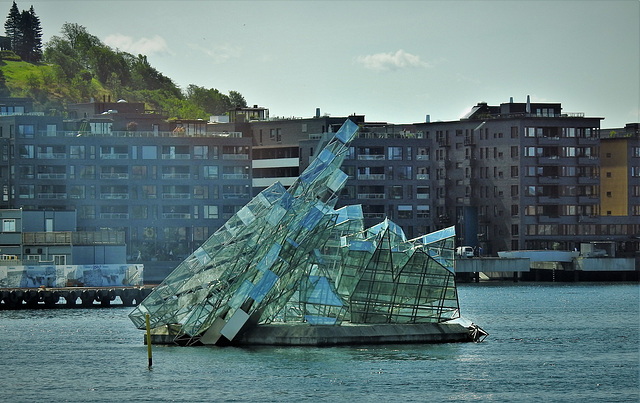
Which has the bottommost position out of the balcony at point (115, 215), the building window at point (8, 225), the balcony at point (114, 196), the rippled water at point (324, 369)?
the rippled water at point (324, 369)

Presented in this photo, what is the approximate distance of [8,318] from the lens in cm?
12975

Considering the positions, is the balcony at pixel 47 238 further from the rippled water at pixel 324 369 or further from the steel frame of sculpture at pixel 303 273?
the steel frame of sculpture at pixel 303 273

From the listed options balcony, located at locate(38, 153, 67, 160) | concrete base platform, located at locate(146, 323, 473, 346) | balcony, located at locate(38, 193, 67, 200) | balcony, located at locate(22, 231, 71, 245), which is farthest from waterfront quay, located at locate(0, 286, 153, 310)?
concrete base platform, located at locate(146, 323, 473, 346)

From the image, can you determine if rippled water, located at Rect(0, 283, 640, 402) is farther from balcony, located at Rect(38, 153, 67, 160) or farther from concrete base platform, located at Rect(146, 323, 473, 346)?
balcony, located at Rect(38, 153, 67, 160)

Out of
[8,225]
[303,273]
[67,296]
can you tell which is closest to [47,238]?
[8,225]

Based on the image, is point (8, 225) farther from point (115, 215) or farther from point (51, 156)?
point (51, 156)

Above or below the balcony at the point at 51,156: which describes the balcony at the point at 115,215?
below

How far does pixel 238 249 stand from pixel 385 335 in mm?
11374

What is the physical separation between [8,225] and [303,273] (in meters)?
79.8

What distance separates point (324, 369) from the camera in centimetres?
8119

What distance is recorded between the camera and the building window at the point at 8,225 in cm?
16338

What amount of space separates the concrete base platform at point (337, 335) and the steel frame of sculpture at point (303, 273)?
102 cm

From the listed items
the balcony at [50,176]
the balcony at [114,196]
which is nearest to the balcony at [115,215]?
the balcony at [114,196]

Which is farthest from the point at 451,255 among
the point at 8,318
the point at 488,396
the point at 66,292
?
the point at 66,292
